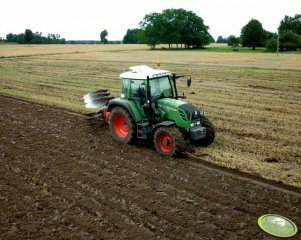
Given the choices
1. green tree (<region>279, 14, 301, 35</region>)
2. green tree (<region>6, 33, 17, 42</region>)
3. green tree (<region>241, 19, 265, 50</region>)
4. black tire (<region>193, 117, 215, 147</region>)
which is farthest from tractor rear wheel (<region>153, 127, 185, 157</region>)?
green tree (<region>6, 33, 17, 42</region>)

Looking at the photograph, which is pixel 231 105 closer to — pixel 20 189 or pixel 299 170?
pixel 299 170

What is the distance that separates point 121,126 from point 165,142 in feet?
6.14

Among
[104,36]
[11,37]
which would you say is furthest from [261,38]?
[11,37]

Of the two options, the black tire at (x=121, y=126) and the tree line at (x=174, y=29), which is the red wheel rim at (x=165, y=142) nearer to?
the black tire at (x=121, y=126)

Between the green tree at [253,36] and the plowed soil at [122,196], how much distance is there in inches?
3136

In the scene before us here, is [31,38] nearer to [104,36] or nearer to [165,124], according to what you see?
[104,36]

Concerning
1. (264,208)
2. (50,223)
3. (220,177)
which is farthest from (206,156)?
(50,223)

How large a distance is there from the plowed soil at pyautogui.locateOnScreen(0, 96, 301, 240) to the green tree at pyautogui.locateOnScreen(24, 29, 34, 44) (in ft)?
360

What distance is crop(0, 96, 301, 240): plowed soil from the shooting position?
226 inches

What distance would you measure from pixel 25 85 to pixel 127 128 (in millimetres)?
14032

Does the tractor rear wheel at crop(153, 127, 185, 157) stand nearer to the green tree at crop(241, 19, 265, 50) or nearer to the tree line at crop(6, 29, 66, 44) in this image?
the green tree at crop(241, 19, 265, 50)

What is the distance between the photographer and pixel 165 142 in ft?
28.9

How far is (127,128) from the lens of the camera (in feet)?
32.7

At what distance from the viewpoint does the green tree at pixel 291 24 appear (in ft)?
312
